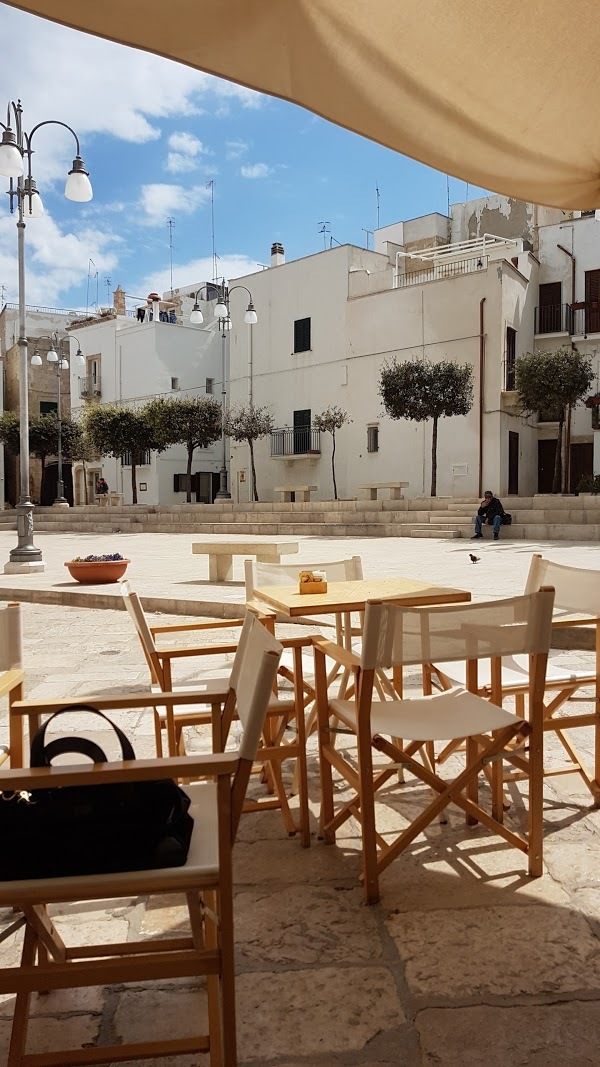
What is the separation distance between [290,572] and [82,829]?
2.51 metres

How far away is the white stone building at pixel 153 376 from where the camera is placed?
3381 centimetres

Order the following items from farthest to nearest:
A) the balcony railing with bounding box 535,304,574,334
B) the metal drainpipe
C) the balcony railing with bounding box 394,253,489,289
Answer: the balcony railing with bounding box 535,304,574,334
the balcony railing with bounding box 394,253,489,289
the metal drainpipe

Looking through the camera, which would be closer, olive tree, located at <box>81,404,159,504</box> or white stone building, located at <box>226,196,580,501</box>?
white stone building, located at <box>226,196,580,501</box>

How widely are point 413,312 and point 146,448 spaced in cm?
1126

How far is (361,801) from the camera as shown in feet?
7.16

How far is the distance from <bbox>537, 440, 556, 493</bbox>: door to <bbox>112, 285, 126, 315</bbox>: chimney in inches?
914

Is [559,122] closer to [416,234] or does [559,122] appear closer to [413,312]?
[413,312]

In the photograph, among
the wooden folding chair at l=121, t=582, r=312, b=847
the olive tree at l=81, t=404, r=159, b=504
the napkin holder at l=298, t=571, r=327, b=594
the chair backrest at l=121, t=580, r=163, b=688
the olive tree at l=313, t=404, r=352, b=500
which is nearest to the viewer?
the wooden folding chair at l=121, t=582, r=312, b=847

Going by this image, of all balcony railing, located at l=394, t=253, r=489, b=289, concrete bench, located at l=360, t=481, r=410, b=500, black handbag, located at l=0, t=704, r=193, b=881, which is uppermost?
balcony railing, located at l=394, t=253, r=489, b=289

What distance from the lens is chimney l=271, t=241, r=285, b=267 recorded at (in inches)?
1291

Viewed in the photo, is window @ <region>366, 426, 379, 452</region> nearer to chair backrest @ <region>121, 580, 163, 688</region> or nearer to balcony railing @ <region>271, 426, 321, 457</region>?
balcony railing @ <region>271, 426, 321, 457</region>

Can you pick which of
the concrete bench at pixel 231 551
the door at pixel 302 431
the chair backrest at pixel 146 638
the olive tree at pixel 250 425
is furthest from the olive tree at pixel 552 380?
the chair backrest at pixel 146 638

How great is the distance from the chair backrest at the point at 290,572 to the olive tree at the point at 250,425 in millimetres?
24280

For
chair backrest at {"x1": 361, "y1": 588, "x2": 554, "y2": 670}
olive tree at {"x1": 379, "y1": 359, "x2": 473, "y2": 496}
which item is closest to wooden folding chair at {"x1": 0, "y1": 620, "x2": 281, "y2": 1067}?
chair backrest at {"x1": 361, "y1": 588, "x2": 554, "y2": 670}
